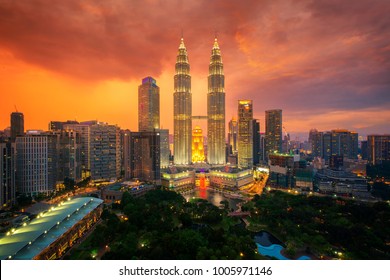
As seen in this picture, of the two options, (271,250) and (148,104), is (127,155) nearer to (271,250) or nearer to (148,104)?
(148,104)

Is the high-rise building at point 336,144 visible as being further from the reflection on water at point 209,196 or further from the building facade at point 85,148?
the building facade at point 85,148

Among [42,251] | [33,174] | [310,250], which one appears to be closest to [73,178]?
[33,174]

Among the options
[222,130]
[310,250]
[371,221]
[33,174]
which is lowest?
[310,250]

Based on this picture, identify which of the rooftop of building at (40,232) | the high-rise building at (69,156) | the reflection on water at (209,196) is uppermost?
the high-rise building at (69,156)

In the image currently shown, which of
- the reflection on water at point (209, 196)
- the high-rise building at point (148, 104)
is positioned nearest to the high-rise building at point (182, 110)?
the reflection on water at point (209, 196)

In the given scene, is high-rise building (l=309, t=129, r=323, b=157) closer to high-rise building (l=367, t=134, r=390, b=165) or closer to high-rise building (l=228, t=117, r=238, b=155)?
high-rise building (l=367, t=134, r=390, b=165)
